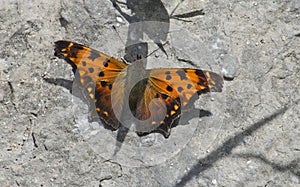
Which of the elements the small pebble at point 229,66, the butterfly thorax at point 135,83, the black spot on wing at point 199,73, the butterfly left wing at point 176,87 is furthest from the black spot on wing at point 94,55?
the small pebble at point 229,66

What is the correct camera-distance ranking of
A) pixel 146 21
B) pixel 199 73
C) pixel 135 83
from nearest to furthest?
1. pixel 199 73
2. pixel 135 83
3. pixel 146 21

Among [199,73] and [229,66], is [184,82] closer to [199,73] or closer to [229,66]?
[199,73]

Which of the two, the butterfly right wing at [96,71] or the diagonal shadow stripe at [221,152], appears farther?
the diagonal shadow stripe at [221,152]

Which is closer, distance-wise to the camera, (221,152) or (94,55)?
(94,55)

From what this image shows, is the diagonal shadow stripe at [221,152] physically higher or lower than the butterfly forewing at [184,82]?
lower

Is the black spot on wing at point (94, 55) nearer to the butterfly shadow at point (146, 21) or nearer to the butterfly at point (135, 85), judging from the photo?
the butterfly at point (135, 85)

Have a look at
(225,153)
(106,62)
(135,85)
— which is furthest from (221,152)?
(106,62)

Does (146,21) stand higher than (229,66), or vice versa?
(146,21)
